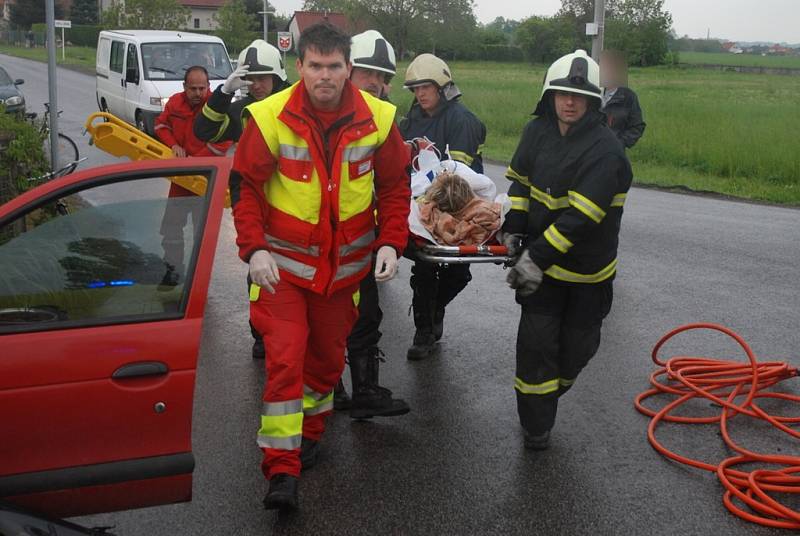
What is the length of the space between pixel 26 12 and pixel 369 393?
91.5 m

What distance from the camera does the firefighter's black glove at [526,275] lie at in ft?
14.1

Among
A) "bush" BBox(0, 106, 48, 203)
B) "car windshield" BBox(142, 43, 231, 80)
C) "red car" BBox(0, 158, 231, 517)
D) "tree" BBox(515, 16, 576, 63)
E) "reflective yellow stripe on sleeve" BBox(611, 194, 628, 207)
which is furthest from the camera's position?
"tree" BBox(515, 16, 576, 63)

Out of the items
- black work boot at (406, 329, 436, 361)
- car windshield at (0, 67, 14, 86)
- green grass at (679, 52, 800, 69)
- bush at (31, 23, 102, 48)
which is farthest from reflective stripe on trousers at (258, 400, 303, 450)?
green grass at (679, 52, 800, 69)

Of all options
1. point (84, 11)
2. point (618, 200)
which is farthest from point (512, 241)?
point (84, 11)

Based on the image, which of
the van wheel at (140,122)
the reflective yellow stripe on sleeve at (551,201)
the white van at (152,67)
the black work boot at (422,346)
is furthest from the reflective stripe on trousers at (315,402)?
the van wheel at (140,122)

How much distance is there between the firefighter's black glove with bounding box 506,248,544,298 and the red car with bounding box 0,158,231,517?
1476mm

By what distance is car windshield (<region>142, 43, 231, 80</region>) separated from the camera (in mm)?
18000

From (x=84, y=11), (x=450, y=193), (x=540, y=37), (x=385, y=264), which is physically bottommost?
(x=385, y=264)

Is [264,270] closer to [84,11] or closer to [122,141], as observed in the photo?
[122,141]

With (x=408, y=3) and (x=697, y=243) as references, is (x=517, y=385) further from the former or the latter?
(x=408, y=3)

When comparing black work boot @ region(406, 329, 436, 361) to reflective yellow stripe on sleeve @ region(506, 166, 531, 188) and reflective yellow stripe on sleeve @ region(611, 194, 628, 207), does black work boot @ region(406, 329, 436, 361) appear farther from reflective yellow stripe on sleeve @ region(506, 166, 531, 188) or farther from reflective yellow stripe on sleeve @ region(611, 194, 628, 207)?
reflective yellow stripe on sleeve @ region(611, 194, 628, 207)

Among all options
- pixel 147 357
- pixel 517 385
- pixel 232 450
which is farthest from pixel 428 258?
pixel 147 357

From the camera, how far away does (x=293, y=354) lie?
12.6ft

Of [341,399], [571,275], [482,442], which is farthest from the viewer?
[341,399]
